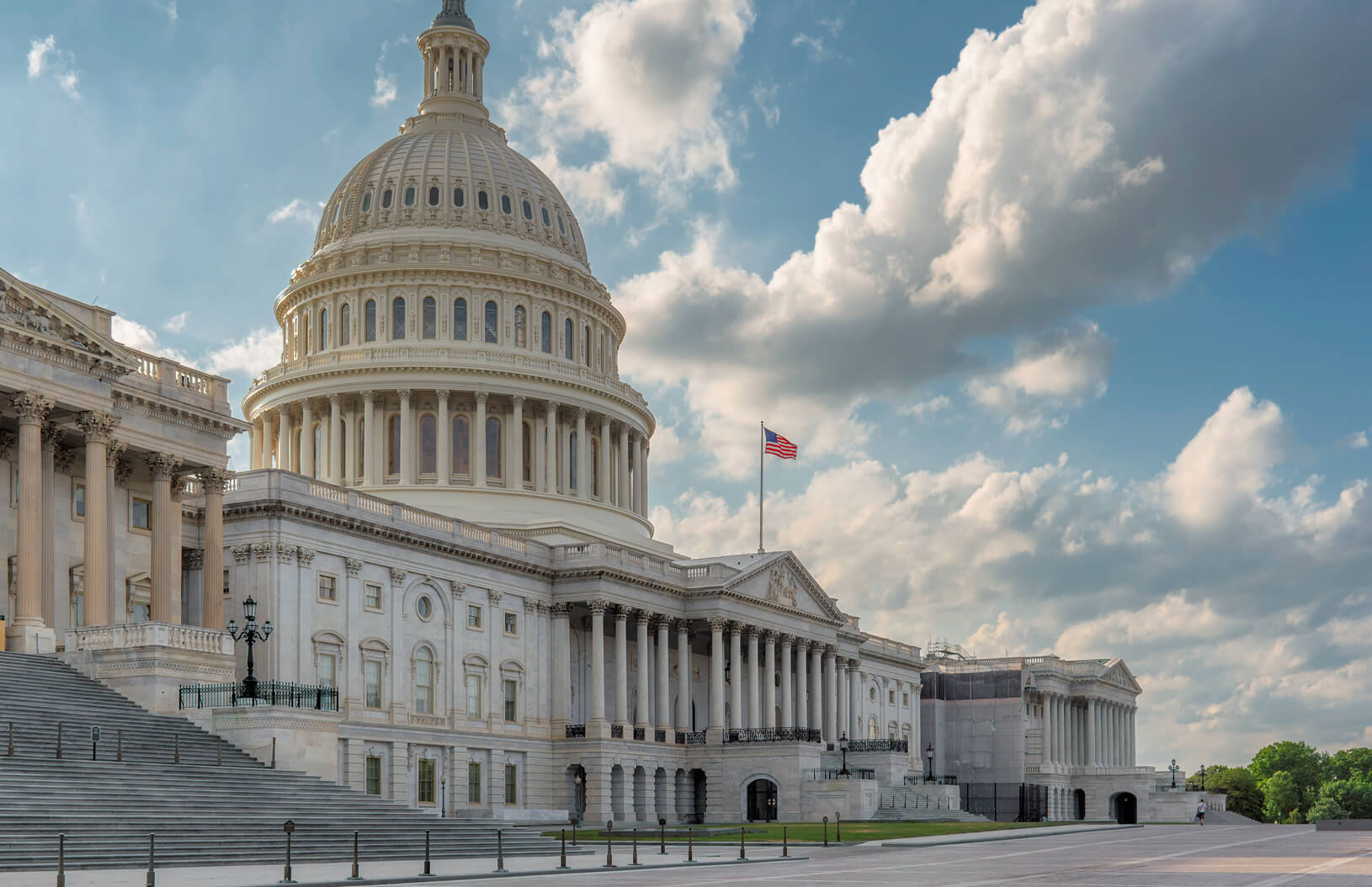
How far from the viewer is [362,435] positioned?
110 metres

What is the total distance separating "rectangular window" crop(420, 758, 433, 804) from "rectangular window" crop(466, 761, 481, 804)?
2.81 meters

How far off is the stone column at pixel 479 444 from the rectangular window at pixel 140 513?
133 ft

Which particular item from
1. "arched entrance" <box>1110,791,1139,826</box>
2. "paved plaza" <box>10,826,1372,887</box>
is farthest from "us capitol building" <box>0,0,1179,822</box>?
"paved plaza" <box>10,826,1372,887</box>

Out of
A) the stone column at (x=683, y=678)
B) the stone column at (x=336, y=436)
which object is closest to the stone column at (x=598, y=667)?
the stone column at (x=683, y=678)

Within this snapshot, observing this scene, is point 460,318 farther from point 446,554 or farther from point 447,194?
point 446,554

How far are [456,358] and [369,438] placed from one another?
7.85m

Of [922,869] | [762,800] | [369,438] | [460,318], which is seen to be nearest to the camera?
[922,869]

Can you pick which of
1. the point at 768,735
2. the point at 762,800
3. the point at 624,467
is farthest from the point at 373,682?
the point at 624,467

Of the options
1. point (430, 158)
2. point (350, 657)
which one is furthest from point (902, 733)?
point (350, 657)

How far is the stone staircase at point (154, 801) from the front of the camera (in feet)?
130

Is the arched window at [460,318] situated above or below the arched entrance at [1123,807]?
above

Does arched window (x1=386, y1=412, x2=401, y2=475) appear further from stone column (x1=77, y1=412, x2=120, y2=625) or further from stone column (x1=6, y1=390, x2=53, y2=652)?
stone column (x1=6, y1=390, x2=53, y2=652)

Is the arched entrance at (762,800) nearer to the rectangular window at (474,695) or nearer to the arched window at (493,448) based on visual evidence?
the rectangular window at (474,695)

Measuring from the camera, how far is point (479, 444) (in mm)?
109438
